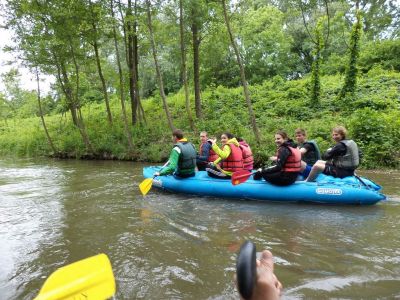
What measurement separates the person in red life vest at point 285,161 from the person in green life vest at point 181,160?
1613 millimetres

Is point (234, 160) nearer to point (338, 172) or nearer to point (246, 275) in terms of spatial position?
point (338, 172)

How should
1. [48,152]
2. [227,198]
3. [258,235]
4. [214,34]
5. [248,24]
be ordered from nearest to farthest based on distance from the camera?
[258,235] → [227,198] → [214,34] → [48,152] → [248,24]

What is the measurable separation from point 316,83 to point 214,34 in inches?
170

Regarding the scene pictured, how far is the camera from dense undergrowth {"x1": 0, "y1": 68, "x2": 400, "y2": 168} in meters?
9.96

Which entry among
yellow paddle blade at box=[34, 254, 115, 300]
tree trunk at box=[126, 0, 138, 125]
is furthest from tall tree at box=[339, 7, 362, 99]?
yellow paddle blade at box=[34, 254, 115, 300]

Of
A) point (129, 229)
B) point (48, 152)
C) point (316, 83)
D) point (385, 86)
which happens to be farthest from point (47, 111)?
point (129, 229)

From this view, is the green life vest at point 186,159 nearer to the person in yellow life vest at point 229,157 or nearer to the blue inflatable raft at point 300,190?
the blue inflatable raft at point 300,190

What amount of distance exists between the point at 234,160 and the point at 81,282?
4.85 m

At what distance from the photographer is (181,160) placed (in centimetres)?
700

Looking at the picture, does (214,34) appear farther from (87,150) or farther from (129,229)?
(129,229)

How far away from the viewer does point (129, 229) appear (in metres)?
5.08

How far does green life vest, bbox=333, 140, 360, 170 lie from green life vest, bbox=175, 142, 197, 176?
2.60m

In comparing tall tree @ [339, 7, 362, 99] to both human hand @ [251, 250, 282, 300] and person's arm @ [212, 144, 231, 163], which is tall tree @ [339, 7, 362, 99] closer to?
person's arm @ [212, 144, 231, 163]

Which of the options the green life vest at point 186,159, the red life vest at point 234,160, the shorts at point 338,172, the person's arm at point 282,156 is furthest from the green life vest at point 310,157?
the green life vest at point 186,159
